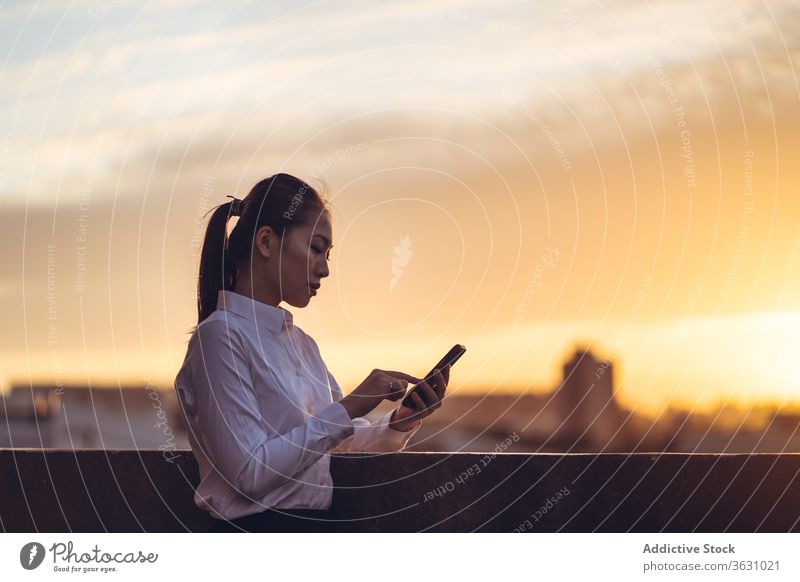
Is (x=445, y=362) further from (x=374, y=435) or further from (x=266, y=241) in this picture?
(x=266, y=241)

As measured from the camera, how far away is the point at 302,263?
3930mm

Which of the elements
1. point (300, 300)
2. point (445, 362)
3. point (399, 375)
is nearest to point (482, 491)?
point (445, 362)

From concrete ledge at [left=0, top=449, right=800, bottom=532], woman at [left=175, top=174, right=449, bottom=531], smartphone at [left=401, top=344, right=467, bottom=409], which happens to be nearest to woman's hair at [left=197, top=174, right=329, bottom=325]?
woman at [left=175, top=174, right=449, bottom=531]

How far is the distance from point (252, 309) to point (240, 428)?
52 centimetres

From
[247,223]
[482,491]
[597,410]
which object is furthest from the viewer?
[597,410]

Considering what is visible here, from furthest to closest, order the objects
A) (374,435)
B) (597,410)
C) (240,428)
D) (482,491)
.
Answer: (597,410) < (482,491) < (374,435) < (240,428)

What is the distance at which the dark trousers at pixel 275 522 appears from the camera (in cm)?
373

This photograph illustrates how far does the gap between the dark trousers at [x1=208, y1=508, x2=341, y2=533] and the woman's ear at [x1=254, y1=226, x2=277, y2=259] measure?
0.92 meters

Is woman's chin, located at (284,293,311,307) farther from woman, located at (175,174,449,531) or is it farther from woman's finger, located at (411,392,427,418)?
woman's finger, located at (411,392,427,418)

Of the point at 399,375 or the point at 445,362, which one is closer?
the point at 399,375

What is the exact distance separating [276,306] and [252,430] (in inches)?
22.8

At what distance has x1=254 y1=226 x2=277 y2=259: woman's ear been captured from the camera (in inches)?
157

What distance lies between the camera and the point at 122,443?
5094mm
